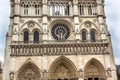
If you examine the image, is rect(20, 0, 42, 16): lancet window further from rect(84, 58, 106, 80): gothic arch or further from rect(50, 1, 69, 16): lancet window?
rect(84, 58, 106, 80): gothic arch

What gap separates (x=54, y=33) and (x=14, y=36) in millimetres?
5621

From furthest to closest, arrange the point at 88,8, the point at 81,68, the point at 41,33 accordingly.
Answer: the point at 88,8 → the point at 41,33 → the point at 81,68

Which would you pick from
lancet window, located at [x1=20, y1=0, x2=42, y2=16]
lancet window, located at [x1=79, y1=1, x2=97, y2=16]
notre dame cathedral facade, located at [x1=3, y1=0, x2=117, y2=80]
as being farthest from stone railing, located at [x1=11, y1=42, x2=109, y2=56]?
lancet window, located at [x1=20, y1=0, x2=42, y2=16]

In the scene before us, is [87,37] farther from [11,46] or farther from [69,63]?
[11,46]

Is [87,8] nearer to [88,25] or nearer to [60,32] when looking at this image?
[88,25]

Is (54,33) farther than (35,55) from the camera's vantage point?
Yes

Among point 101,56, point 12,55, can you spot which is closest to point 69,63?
point 101,56

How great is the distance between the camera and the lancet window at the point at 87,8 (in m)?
34.2

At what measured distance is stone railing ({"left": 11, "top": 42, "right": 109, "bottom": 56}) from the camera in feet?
99.8

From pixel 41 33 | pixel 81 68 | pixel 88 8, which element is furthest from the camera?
pixel 88 8

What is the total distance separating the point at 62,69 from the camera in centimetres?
3111

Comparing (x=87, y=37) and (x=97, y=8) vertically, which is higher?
(x=97, y=8)

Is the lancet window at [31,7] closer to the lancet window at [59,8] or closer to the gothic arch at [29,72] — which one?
the lancet window at [59,8]

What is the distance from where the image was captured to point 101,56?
30.9m
